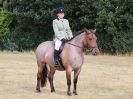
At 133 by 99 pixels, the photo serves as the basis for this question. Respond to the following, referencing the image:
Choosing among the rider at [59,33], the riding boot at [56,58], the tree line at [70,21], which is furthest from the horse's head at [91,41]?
the tree line at [70,21]

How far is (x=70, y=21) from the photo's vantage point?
112ft

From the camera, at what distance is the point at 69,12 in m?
33.9

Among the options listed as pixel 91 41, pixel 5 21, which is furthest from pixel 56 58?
pixel 5 21

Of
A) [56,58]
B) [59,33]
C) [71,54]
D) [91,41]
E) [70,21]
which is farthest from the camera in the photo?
[70,21]

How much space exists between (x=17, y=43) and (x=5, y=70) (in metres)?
14.6

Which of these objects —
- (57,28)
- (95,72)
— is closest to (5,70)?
(95,72)

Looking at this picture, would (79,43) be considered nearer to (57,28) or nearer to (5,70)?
(57,28)

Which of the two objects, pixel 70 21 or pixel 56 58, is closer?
pixel 56 58

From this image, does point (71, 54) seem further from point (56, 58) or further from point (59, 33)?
point (59, 33)

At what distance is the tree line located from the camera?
104ft

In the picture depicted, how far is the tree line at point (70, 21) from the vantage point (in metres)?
31.8

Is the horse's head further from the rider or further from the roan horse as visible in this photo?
the rider

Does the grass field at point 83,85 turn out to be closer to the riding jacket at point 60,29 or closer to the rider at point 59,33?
the rider at point 59,33

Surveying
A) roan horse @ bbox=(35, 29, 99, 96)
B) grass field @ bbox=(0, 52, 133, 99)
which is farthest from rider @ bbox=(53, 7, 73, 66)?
grass field @ bbox=(0, 52, 133, 99)
